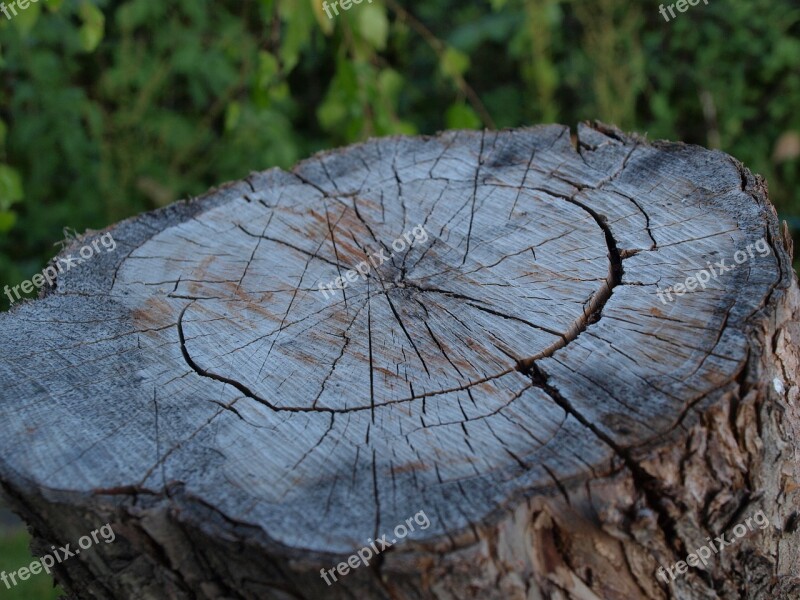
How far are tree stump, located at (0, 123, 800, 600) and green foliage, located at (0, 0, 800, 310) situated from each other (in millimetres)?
2299

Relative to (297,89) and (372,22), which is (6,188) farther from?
(297,89)

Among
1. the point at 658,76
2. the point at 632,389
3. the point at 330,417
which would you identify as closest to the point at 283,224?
the point at 330,417

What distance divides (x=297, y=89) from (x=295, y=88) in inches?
0.6

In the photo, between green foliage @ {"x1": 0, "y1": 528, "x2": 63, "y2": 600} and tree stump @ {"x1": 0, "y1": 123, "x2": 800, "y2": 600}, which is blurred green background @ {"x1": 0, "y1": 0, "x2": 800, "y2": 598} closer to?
green foliage @ {"x1": 0, "y1": 528, "x2": 63, "y2": 600}

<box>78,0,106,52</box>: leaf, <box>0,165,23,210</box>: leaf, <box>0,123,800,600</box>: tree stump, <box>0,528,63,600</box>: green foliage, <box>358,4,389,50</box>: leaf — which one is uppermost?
<box>78,0,106,52</box>: leaf

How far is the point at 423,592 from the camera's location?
1.31 meters

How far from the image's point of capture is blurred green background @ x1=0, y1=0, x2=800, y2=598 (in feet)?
14.6

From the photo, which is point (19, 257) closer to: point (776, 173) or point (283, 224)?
point (283, 224)

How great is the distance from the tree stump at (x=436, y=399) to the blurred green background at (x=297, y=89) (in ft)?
7.62

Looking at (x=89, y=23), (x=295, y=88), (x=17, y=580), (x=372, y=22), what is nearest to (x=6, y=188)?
(x=89, y=23)

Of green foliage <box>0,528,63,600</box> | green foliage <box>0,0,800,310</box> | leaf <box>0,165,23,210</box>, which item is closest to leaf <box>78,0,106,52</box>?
leaf <box>0,165,23,210</box>

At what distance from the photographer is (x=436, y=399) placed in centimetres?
158

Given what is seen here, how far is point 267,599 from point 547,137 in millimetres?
1569

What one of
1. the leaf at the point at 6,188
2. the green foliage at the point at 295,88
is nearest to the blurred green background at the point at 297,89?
the green foliage at the point at 295,88
